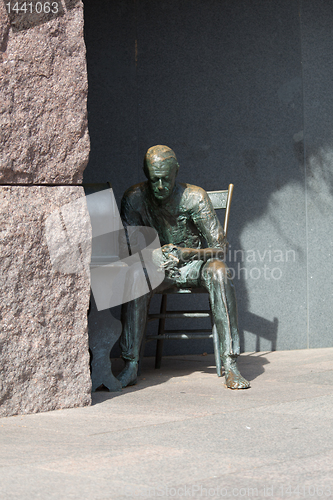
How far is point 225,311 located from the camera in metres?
3.61

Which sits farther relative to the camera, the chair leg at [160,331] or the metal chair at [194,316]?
the chair leg at [160,331]

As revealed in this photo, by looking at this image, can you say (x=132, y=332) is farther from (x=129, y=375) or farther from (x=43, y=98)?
A: (x=43, y=98)

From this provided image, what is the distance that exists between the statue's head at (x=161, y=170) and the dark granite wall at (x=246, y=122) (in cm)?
132

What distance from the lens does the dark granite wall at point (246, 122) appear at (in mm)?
4992

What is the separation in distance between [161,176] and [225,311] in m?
0.88

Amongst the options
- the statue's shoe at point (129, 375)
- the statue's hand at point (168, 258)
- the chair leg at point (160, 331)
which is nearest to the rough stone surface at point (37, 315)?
the statue's shoe at point (129, 375)

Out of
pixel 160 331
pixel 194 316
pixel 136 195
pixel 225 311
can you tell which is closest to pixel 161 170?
pixel 136 195

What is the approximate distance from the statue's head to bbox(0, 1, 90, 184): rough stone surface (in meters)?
0.74

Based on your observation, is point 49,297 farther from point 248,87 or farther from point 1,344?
point 248,87

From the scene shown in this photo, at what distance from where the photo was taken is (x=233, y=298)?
12.0ft

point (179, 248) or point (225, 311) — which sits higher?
point (179, 248)

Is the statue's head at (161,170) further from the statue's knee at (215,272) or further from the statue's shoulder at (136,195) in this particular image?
the statue's knee at (215,272)

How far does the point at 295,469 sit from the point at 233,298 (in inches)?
66.5

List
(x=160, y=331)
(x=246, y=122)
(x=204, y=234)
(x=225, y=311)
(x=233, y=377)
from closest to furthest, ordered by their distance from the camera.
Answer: (x=233, y=377) < (x=225, y=311) < (x=204, y=234) < (x=160, y=331) < (x=246, y=122)
